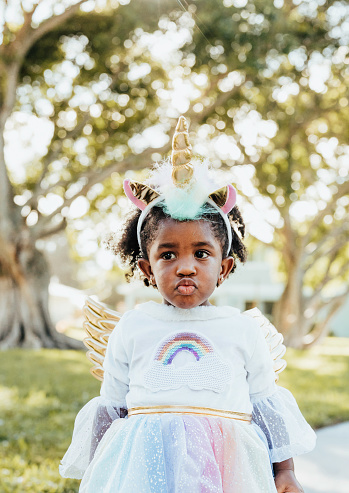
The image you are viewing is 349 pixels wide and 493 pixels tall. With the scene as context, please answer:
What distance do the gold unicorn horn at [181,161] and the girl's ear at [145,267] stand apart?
0.32m

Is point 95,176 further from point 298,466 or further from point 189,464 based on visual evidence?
point 189,464

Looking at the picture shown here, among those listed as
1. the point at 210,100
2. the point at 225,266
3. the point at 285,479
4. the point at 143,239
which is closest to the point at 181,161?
the point at 143,239

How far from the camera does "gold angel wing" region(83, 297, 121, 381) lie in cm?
247

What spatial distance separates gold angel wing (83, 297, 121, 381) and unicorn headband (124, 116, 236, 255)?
42cm

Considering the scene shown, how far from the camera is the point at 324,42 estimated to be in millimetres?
10727

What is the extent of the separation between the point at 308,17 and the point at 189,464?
35.3 ft

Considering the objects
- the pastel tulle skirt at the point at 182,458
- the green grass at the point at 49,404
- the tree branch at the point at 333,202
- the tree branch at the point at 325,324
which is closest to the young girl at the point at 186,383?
the pastel tulle skirt at the point at 182,458

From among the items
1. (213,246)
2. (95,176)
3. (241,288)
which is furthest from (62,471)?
(241,288)

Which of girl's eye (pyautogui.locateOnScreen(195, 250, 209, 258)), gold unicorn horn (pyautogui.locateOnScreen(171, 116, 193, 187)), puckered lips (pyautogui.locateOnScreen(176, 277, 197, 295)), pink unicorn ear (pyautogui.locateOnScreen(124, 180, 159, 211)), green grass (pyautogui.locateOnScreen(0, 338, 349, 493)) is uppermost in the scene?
gold unicorn horn (pyautogui.locateOnScreen(171, 116, 193, 187))

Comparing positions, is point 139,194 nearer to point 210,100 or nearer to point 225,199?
point 225,199

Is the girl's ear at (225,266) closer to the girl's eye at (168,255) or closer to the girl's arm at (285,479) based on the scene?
the girl's eye at (168,255)

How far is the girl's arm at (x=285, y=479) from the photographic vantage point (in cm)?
207

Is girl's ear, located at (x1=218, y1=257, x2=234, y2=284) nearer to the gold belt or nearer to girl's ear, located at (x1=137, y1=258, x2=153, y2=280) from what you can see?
girl's ear, located at (x1=137, y1=258, x2=153, y2=280)

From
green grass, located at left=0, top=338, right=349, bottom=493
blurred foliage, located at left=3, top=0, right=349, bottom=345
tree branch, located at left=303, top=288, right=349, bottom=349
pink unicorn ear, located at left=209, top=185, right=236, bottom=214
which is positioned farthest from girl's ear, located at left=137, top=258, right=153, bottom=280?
tree branch, located at left=303, top=288, right=349, bottom=349
